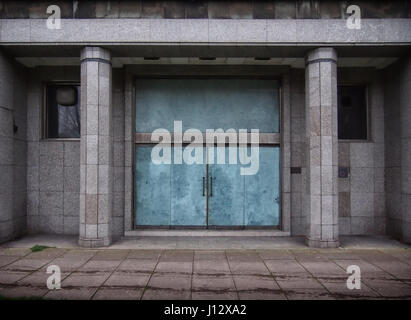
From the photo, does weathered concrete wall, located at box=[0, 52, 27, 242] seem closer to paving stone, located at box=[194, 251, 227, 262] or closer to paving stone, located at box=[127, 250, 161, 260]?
paving stone, located at box=[127, 250, 161, 260]

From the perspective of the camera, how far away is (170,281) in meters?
6.12

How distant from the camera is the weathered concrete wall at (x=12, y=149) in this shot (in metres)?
8.99

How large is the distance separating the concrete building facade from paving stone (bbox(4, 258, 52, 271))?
138cm

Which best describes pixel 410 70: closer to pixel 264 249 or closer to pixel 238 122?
pixel 238 122

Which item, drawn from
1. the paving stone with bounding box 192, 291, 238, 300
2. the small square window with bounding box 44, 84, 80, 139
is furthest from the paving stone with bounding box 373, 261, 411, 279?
the small square window with bounding box 44, 84, 80, 139

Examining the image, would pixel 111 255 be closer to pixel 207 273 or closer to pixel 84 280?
pixel 84 280

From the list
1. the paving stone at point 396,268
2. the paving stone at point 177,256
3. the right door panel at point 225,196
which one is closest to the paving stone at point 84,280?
the paving stone at point 177,256

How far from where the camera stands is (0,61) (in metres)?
8.98

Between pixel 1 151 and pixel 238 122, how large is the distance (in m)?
7.28

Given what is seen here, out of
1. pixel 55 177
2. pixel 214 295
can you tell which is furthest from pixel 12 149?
pixel 214 295

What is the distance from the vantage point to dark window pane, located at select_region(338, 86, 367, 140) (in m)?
10.5

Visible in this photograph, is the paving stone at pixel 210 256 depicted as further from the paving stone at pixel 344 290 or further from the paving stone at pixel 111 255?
the paving stone at pixel 344 290

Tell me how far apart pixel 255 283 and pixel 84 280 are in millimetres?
3428
